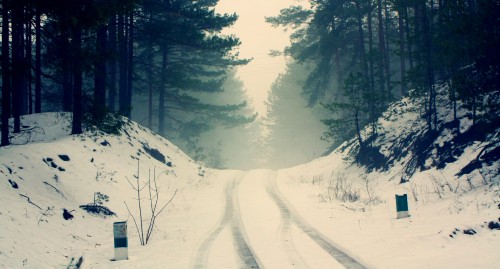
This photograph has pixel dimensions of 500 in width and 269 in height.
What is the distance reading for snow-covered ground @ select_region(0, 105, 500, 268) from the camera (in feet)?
24.0

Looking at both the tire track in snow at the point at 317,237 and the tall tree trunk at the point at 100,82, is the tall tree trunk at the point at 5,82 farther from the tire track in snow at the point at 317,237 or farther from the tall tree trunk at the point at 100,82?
the tire track in snow at the point at 317,237

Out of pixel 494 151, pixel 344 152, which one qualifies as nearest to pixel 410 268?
pixel 494 151

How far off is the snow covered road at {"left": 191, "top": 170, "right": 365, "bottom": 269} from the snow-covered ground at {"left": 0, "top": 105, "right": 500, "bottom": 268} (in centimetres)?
2

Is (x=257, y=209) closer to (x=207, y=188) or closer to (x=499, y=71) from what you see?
(x=207, y=188)

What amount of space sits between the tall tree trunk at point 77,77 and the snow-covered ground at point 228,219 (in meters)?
0.83

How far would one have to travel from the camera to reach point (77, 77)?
630 inches

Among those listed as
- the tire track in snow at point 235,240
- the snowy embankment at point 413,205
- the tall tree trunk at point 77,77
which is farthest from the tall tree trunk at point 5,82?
the snowy embankment at point 413,205

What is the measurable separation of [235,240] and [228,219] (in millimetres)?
2992

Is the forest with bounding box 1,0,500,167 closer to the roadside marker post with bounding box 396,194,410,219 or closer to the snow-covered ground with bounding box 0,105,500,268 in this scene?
the snow-covered ground with bounding box 0,105,500,268

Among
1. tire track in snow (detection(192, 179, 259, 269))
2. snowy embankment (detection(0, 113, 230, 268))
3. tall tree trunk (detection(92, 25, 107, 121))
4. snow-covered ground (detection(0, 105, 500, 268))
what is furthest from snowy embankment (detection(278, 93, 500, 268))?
tall tree trunk (detection(92, 25, 107, 121))

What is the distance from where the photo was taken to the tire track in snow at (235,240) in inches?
289

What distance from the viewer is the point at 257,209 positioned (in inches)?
550

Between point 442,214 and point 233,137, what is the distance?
61572 millimetres

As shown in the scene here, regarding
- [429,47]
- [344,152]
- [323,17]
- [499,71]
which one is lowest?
[344,152]
